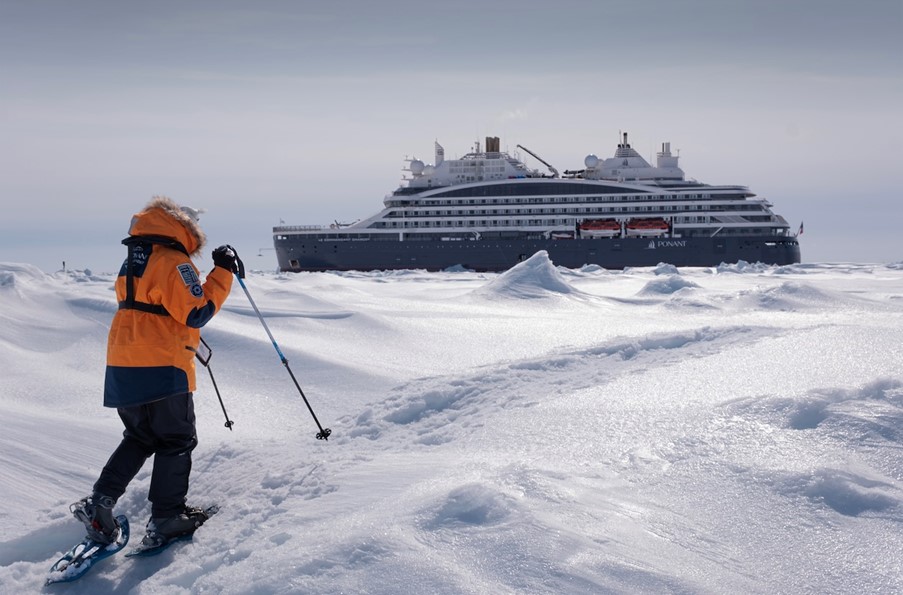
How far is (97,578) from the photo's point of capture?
7.99 feet

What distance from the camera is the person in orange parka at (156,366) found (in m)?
2.62

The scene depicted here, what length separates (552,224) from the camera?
41.7 meters

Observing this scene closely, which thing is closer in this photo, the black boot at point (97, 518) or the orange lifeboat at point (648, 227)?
the black boot at point (97, 518)

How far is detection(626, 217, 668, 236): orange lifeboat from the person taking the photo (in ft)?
132

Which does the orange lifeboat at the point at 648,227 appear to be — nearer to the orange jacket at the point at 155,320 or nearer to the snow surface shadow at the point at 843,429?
the snow surface shadow at the point at 843,429

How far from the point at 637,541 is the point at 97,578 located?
1934 mm

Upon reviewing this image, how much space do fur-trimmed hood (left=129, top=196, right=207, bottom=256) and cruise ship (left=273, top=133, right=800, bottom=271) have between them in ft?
122

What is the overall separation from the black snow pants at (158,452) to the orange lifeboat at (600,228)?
39.5 meters

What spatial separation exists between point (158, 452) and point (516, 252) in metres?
39.1

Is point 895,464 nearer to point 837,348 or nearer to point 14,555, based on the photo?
point 837,348

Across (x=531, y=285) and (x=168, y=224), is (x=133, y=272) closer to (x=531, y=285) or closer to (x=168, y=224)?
(x=168, y=224)

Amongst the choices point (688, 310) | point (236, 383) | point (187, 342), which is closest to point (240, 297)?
point (236, 383)

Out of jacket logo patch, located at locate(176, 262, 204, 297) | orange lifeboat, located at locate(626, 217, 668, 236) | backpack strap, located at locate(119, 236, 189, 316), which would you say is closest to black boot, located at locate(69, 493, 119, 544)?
backpack strap, located at locate(119, 236, 189, 316)

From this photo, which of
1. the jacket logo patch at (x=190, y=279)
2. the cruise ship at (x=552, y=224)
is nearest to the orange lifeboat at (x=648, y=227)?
the cruise ship at (x=552, y=224)
